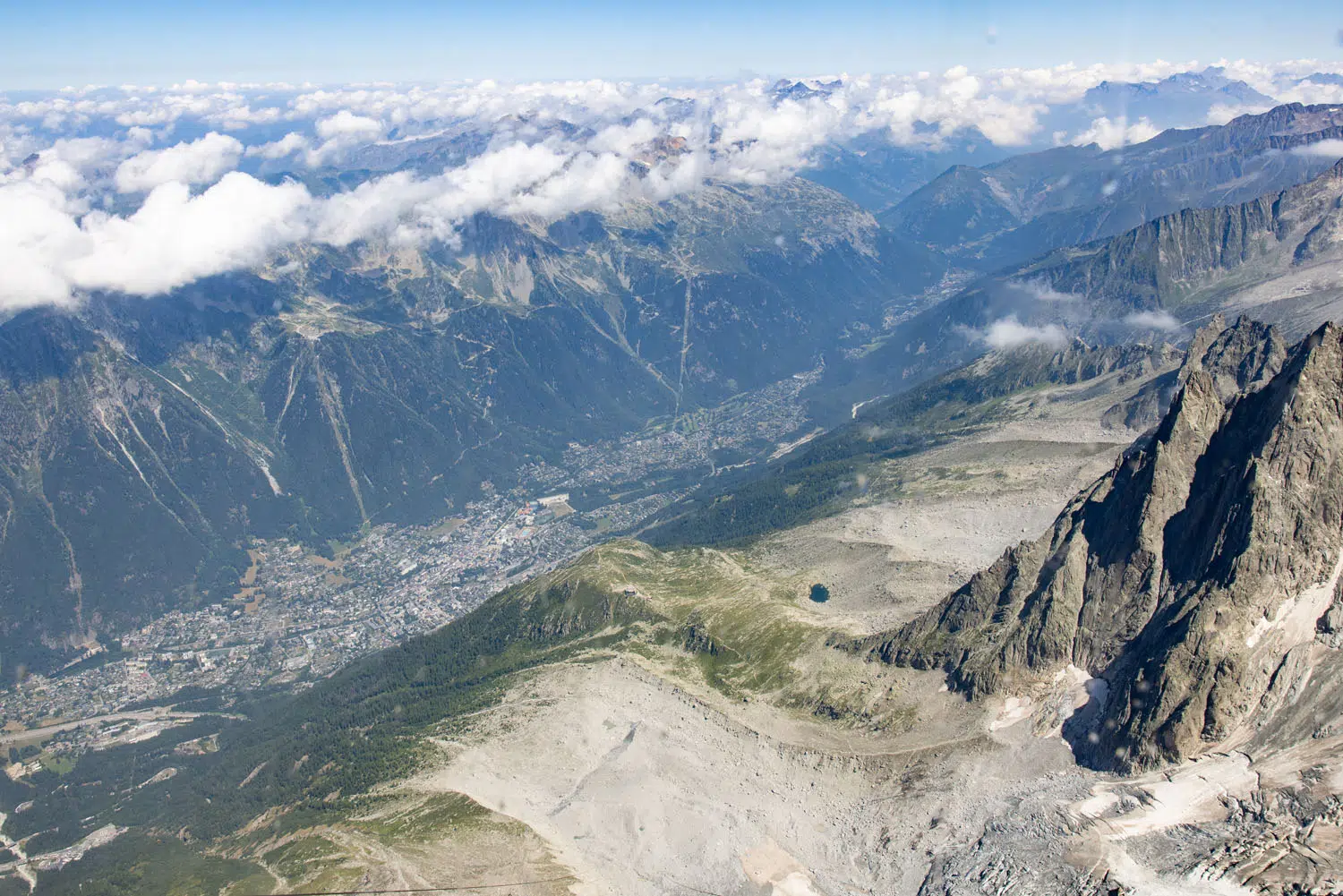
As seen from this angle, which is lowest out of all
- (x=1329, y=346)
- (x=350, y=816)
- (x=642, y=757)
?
(x=350, y=816)

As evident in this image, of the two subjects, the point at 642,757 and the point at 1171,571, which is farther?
the point at 642,757

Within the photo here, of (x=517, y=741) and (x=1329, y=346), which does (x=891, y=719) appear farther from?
(x=1329, y=346)

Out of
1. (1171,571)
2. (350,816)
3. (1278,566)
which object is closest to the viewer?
(1278,566)

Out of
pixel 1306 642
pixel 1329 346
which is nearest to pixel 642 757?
pixel 1306 642

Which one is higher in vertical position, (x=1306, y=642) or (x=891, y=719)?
(x=1306, y=642)

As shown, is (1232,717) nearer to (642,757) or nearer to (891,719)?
(891,719)

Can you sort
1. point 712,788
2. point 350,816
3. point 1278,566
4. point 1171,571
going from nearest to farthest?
1. point 1278,566
2. point 1171,571
3. point 712,788
4. point 350,816
